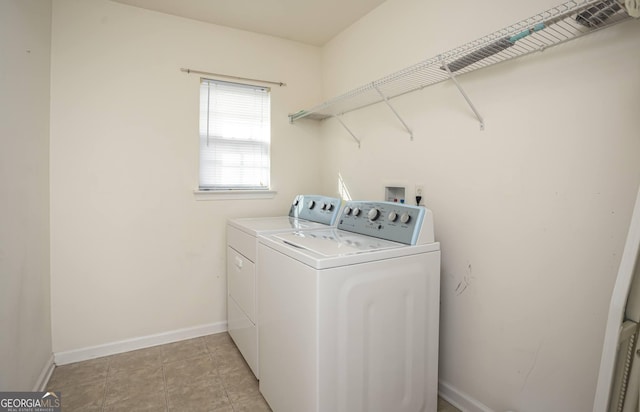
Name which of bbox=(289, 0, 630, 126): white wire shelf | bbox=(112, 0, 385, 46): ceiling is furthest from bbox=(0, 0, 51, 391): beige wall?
bbox=(289, 0, 630, 126): white wire shelf

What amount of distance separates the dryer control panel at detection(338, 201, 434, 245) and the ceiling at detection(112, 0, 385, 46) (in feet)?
4.70

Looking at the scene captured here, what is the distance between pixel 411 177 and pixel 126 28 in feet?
7.29

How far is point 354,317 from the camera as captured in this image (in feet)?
4.38

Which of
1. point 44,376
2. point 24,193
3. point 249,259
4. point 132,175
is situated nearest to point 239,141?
point 132,175

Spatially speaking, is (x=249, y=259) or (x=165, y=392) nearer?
(x=165, y=392)

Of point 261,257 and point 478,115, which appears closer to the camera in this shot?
point 478,115

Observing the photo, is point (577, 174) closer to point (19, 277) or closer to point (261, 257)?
point (261, 257)

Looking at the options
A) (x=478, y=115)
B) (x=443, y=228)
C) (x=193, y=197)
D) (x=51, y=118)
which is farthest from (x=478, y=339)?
(x=51, y=118)

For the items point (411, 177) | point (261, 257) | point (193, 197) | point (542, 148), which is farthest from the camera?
point (193, 197)

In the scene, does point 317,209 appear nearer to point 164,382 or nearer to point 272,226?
point 272,226

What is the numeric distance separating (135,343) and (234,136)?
1737 millimetres

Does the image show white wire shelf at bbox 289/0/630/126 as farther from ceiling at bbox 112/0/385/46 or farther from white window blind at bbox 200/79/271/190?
white window blind at bbox 200/79/271/190

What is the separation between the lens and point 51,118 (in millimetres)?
2100

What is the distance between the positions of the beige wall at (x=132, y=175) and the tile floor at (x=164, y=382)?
21cm
